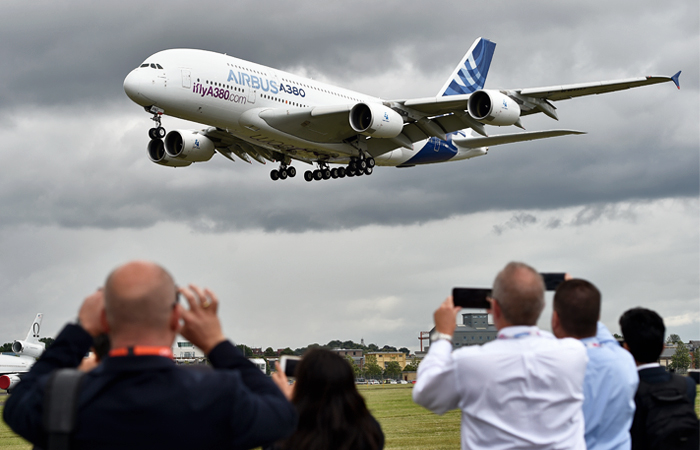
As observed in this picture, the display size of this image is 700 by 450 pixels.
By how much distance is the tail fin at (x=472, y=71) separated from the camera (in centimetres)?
4534

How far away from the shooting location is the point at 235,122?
101 feet

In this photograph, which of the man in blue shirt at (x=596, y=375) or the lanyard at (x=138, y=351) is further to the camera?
the man in blue shirt at (x=596, y=375)

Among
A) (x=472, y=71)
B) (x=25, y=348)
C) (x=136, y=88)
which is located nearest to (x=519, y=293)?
(x=136, y=88)

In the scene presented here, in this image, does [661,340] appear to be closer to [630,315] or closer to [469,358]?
[630,315]

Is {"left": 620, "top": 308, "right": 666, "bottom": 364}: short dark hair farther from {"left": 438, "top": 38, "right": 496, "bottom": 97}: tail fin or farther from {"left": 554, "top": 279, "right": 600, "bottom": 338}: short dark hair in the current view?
{"left": 438, "top": 38, "right": 496, "bottom": 97}: tail fin

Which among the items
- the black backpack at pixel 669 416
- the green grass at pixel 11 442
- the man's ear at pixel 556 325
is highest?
the man's ear at pixel 556 325

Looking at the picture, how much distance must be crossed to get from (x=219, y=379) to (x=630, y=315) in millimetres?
3495

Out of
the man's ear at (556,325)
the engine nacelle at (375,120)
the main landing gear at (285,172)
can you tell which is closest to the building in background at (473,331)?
the man's ear at (556,325)

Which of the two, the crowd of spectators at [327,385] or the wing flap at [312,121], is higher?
the wing flap at [312,121]

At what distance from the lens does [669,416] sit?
5.02 meters

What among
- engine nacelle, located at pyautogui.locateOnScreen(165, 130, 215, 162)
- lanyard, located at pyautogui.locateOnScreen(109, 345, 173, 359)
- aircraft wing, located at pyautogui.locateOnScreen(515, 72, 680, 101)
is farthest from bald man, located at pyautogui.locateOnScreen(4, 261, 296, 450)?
engine nacelle, located at pyautogui.locateOnScreen(165, 130, 215, 162)

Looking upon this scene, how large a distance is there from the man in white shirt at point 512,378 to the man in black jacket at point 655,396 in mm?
1322

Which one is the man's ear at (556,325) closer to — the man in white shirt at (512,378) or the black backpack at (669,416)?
the man in white shirt at (512,378)

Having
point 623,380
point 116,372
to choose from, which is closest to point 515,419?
point 623,380
